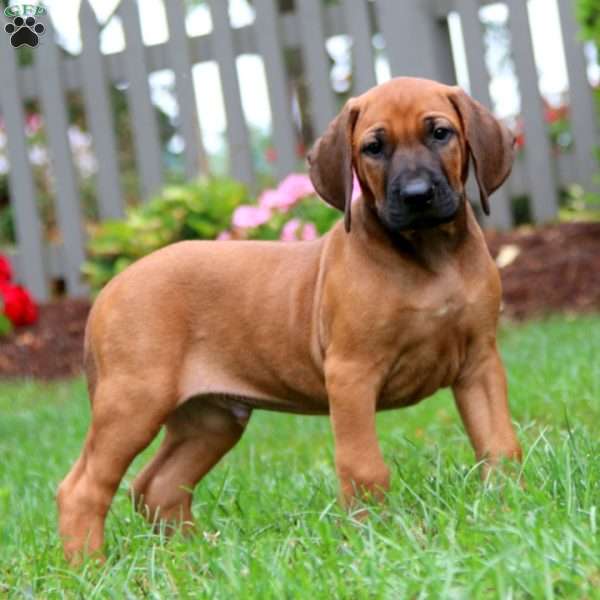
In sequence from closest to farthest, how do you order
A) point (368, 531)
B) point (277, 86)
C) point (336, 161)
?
point (368, 531) → point (336, 161) → point (277, 86)

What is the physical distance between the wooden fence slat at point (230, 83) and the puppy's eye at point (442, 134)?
276 inches

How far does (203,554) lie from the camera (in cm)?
358

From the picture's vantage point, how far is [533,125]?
34.1 feet

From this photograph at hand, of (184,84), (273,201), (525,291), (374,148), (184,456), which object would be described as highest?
(184,84)

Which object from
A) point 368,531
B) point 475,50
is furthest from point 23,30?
point 368,531

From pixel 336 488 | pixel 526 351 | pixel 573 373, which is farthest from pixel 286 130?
pixel 336 488

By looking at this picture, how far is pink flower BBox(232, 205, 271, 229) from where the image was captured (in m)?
8.81

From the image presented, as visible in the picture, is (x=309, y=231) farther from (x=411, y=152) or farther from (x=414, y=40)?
(x=411, y=152)

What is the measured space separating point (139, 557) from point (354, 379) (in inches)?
33.9

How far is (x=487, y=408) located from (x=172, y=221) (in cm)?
595

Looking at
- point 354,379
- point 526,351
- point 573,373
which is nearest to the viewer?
point 354,379

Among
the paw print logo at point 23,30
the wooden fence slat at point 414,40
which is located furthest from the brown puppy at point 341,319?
the wooden fence slat at point 414,40

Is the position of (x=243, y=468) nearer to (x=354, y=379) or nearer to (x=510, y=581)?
(x=354, y=379)

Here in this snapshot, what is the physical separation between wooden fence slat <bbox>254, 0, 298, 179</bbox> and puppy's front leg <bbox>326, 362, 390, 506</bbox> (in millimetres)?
6996
